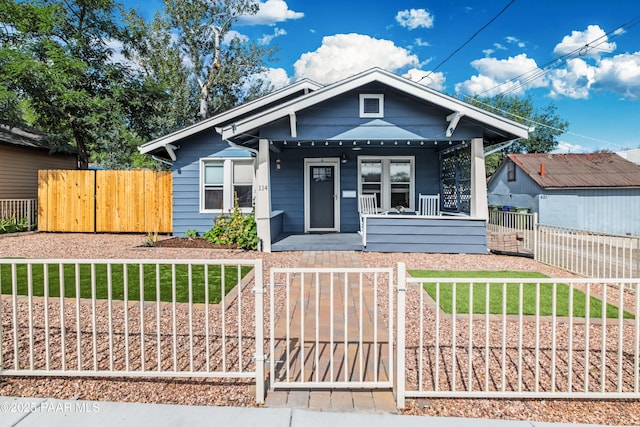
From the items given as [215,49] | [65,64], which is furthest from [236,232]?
[215,49]

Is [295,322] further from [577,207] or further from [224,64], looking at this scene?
[224,64]

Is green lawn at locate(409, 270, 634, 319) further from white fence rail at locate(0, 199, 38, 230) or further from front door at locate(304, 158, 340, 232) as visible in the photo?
white fence rail at locate(0, 199, 38, 230)

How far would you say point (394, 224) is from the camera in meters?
8.98

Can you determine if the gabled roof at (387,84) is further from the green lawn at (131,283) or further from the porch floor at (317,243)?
the green lawn at (131,283)

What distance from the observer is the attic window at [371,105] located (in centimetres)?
877

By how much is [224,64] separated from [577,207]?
2175 centimetres

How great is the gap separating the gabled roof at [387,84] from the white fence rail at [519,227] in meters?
2.41

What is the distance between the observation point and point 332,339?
113 inches

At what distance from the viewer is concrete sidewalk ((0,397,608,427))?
2314 mm

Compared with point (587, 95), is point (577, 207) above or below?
below

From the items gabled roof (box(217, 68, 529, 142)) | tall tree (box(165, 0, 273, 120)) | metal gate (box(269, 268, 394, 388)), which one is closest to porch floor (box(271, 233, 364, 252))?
gabled roof (box(217, 68, 529, 142))

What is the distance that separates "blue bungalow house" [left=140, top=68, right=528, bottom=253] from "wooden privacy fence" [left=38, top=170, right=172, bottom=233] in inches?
44.6

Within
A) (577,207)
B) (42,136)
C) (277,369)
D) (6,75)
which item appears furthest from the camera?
(577,207)

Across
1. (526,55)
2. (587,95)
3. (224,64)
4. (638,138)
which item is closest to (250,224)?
(224,64)
